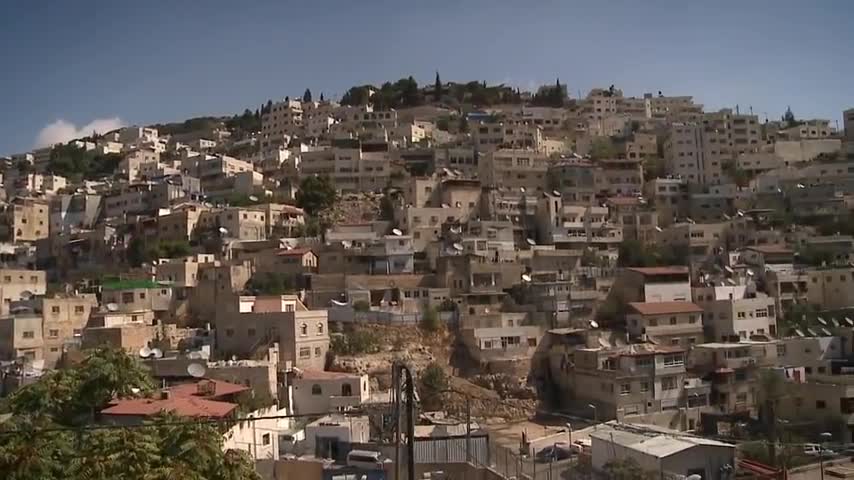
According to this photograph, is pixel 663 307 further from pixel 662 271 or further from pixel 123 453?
pixel 123 453

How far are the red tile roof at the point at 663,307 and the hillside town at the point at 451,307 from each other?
5.3 inches

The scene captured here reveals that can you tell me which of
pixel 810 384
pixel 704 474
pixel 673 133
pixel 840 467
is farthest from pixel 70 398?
pixel 673 133

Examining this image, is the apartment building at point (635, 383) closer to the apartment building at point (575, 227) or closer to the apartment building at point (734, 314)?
the apartment building at point (734, 314)

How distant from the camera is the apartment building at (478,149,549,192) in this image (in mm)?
46844

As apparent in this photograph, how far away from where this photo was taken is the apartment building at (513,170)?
1844 inches

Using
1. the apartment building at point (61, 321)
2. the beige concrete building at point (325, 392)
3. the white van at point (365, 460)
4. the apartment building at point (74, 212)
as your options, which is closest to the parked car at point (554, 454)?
the beige concrete building at point (325, 392)

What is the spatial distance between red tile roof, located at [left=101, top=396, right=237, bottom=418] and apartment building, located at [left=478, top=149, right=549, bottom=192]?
29.9m

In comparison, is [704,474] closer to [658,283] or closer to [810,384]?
[810,384]

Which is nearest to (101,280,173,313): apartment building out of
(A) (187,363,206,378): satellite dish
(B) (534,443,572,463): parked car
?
(A) (187,363,206,378): satellite dish

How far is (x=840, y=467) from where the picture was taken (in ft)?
70.7

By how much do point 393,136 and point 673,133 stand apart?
19.3 meters

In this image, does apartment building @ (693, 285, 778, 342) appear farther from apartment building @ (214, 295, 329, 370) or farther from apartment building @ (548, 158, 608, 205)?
apartment building @ (214, 295, 329, 370)

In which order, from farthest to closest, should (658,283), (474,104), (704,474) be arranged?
(474,104) → (658,283) → (704,474)

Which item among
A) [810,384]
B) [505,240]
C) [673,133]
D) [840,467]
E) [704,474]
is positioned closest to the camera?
[704,474]
